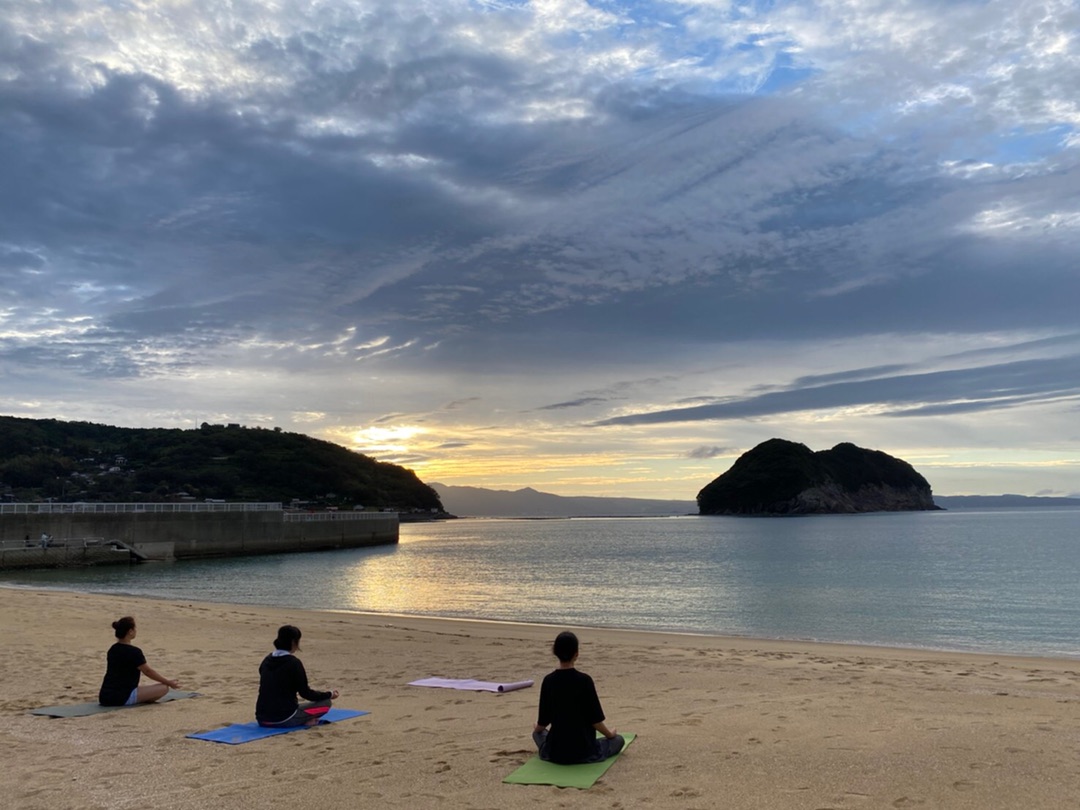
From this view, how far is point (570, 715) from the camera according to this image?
6.76 meters

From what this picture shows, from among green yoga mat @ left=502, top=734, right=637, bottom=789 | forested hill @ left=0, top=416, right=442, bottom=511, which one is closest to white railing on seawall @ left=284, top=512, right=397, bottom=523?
forested hill @ left=0, top=416, right=442, bottom=511

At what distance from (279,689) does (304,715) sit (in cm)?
41

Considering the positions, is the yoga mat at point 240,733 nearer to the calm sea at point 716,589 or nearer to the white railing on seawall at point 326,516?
the calm sea at point 716,589

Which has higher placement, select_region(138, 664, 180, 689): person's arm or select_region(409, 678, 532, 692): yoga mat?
select_region(138, 664, 180, 689): person's arm

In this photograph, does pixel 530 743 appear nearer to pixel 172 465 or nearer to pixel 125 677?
pixel 125 677

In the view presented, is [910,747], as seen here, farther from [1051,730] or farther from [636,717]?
[636,717]

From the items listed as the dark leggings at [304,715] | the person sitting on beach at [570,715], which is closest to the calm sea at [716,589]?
the dark leggings at [304,715]

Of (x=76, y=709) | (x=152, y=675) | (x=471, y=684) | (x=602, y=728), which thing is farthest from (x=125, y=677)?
(x=602, y=728)

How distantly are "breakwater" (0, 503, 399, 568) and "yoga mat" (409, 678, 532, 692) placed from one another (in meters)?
44.9

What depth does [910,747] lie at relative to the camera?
7.34 metres

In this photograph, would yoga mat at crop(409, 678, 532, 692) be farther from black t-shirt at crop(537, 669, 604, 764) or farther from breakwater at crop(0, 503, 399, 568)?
breakwater at crop(0, 503, 399, 568)

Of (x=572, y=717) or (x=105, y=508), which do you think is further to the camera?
(x=105, y=508)

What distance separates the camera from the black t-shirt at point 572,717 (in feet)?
22.1

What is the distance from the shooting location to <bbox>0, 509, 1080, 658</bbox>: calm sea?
968 inches
